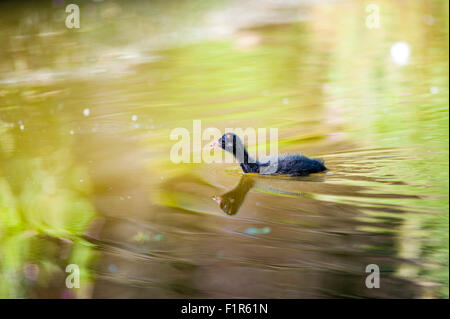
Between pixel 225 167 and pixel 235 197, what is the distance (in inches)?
31.2

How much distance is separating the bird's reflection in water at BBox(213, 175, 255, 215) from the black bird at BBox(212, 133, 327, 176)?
145 millimetres

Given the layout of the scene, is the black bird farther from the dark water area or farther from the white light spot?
the white light spot

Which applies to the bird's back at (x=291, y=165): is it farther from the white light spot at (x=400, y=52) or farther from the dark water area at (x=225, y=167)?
the white light spot at (x=400, y=52)

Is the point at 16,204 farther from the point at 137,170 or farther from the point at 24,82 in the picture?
the point at 24,82

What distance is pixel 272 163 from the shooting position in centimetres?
495

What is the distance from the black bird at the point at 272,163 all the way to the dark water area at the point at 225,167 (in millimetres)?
93

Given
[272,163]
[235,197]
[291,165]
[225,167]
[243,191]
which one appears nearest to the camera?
[235,197]

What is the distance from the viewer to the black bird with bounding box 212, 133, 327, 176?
15.5 ft

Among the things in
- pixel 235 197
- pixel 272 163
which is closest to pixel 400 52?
pixel 272 163

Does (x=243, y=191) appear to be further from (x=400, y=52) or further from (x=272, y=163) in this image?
(x=400, y=52)

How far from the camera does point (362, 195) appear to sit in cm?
418

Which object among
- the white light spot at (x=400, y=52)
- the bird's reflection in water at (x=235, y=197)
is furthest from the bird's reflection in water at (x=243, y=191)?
the white light spot at (x=400, y=52)

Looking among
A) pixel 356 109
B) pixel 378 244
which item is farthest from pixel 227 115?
pixel 378 244
